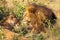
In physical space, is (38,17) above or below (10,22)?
above

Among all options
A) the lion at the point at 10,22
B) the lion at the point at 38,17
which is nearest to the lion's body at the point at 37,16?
the lion at the point at 38,17

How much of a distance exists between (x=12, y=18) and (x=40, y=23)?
101 cm

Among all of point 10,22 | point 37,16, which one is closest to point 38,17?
point 37,16

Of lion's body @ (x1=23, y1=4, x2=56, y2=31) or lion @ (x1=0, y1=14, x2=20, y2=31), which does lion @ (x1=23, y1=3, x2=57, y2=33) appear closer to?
lion's body @ (x1=23, y1=4, x2=56, y2=31)

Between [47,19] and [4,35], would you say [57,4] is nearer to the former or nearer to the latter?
[47,19]

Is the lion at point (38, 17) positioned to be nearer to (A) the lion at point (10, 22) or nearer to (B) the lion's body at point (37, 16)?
(B) the lion's body at point (37, 16)

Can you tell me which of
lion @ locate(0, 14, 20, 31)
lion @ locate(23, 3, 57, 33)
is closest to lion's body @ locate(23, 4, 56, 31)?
lion @ locate(23, 3, 57, 33)

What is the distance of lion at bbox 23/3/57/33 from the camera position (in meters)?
8.95

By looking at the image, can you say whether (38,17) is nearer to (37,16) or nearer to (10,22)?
(37,16)

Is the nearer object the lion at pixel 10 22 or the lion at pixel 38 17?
the lion at pixel 38 17

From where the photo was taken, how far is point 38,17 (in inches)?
361

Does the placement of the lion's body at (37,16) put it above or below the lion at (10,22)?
above

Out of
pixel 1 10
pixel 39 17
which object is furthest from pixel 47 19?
pixel 1 10

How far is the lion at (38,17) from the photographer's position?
29.4ft
